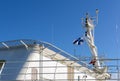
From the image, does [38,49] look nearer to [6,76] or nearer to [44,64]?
Answer: [44,64]

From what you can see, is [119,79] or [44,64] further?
[44,64]

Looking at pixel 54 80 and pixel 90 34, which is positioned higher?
pixel 90 34

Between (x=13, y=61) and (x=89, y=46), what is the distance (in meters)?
8.45

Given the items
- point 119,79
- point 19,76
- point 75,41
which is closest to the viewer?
point 119,79

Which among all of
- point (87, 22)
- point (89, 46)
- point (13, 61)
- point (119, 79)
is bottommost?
point (119, 79)

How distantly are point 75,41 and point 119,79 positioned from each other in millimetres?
8576

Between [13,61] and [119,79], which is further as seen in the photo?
[13,61]

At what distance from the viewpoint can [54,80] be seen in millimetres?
18344

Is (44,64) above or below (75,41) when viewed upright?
below

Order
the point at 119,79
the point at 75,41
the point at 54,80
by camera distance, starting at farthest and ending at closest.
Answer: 1. the point at 75,41
2. the point at 54,80
3. the point at 119,79

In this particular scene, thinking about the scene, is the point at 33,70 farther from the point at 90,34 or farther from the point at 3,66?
the point at 90,34

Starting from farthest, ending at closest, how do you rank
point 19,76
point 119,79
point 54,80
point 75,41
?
point 75,41 < point 54,80 < point 19,76 < point 119,79

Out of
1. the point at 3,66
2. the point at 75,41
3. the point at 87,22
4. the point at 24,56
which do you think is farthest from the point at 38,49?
the point at 87,22

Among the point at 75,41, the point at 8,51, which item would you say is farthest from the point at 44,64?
the point at 75,41
